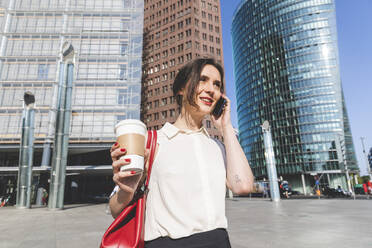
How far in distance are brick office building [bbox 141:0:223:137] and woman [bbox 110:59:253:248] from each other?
173 feet

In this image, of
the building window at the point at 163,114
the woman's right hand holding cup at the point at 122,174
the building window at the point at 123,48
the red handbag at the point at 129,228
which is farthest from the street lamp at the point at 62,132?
the building window at the point at 163,114

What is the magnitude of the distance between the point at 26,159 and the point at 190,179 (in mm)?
22471

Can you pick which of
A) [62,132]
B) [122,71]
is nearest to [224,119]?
[62,132]

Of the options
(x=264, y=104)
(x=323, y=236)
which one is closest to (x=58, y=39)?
(x=323, y=236)

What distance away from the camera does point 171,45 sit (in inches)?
2425

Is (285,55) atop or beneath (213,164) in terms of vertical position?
atop

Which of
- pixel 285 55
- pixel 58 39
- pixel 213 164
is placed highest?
pixel 285 55

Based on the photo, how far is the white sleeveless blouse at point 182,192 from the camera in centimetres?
127

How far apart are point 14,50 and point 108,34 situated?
12.8 metres

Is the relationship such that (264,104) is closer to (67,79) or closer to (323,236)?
(67,79)

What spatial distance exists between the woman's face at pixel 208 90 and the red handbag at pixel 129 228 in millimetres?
743

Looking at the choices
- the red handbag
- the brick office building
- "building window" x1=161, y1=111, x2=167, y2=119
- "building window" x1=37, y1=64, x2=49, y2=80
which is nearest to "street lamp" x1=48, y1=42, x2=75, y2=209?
"building window" x1=37, y1=64, x2=49, y2=80

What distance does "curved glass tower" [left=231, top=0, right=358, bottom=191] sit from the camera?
6122cm

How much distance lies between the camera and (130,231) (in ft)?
4.05
